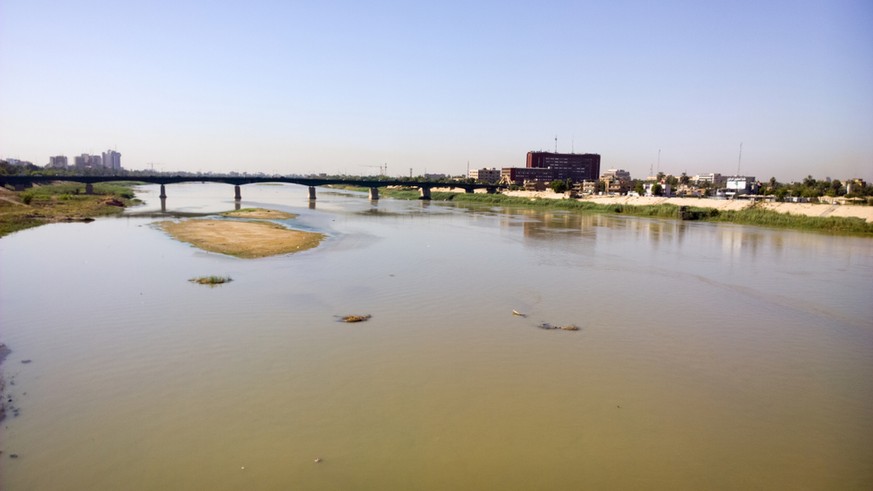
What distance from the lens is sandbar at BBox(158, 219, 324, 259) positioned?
2331 cm

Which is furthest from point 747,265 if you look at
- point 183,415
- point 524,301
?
point 183,415

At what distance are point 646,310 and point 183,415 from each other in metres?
12.4

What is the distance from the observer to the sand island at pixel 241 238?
23312 mm

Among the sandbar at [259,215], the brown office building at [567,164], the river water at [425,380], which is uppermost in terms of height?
the brown office building at [567,164]

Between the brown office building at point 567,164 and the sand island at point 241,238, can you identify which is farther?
the brown office building at point 567,164

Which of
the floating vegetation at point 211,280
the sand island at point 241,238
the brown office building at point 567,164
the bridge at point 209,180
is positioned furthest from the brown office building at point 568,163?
the floating vegetation at point 211,280

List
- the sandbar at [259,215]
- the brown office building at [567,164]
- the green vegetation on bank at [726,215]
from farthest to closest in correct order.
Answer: the brown office building at [567,164] → the sandbar at [259,215] → the green vegetation on bank at [726,215]

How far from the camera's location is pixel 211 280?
16391mm

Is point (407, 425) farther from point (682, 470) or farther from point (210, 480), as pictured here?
point (682, 470)

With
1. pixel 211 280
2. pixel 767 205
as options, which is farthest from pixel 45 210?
pixel 767 205

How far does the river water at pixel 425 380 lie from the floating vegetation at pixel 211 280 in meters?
0.94

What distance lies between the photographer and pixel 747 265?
2361cm

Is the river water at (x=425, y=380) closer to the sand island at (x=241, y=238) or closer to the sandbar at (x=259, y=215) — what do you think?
the sand island at (x=241, y=238)

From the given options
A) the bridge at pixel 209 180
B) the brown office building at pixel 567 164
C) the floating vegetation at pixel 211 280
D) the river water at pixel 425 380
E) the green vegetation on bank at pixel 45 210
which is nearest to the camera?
the river water at pixel 425 380
